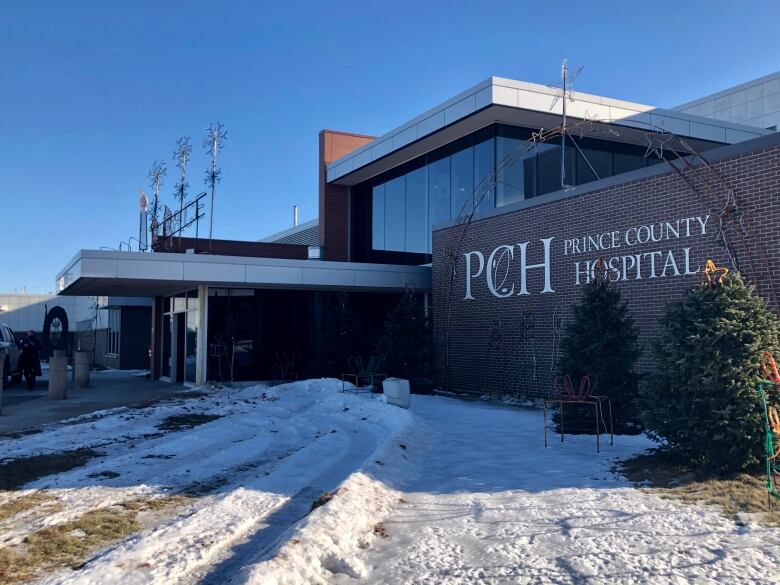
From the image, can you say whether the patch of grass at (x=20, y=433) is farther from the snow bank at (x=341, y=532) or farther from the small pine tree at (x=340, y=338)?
the small pine tree at (x=340, y=338)

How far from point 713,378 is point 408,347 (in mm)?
10705

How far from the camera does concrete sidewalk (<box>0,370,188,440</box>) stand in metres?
13.4

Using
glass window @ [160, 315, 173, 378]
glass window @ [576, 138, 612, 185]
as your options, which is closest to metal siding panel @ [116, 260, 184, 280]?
glass window @ [160, 315, 173, 378]

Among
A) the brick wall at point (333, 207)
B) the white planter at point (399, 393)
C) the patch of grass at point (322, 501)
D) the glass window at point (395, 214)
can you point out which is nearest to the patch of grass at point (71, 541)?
the patch of grass at point (322, 501)

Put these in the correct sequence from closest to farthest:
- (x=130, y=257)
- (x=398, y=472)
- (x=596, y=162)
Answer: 1. (x=398, y=472)
2. (x=130, y=257)
3. (x=596, y=162)

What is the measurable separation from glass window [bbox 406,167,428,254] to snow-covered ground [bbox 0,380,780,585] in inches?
466

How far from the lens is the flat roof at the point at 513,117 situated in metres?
18.0

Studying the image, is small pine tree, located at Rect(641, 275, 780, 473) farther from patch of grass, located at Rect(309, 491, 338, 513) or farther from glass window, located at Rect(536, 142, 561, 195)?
glass window, located at Rect(536, 142, 561, 195)

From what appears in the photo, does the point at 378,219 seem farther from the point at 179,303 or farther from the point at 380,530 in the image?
the point at 380,530

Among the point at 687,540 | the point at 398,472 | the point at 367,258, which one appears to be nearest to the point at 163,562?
the point at 398,472

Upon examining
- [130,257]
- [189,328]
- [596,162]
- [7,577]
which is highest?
[596,162]

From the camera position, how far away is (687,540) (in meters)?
5.24

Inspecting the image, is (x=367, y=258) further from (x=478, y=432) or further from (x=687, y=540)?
(x=687, y=540)

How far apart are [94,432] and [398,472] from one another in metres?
6.16
